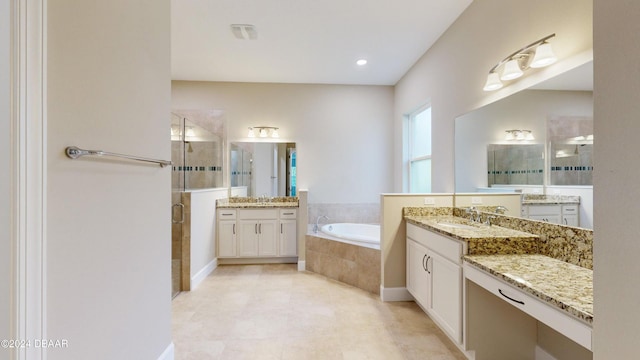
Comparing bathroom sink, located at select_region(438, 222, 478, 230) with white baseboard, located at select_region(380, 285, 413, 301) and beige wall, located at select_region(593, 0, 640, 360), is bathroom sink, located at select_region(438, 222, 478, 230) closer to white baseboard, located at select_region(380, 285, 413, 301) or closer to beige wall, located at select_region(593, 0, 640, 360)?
white baseboard, located at select_region(380, 285, 413, 301)

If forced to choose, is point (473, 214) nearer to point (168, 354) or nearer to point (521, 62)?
point (521, 62)

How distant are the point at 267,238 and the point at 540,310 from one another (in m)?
3.35

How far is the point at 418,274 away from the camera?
2568 millimetres

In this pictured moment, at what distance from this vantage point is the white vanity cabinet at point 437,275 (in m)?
1.92

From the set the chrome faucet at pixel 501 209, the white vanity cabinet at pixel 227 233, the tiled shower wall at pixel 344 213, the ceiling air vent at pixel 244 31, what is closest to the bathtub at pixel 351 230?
the tiled shower wall at pixel 344 213

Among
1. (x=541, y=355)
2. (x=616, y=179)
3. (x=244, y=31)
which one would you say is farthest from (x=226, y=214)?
(x=616, y=179)

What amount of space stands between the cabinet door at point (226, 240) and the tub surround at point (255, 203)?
0.25m

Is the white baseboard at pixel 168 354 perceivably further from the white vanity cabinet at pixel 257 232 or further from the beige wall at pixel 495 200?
the beige wall at pixel 495 200

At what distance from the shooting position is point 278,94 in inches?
180

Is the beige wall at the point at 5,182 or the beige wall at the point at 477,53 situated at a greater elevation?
the beige wall at the point at 477,53

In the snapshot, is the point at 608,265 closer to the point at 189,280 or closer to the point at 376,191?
the point at 189,280

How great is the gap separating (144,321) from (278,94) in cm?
371

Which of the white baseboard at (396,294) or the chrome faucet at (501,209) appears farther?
the white baseboard at (396,294)

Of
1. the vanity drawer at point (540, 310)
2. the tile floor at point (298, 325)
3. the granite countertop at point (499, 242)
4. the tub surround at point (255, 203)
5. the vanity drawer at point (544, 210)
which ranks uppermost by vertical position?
the vanity drawer at point (544, 210)
